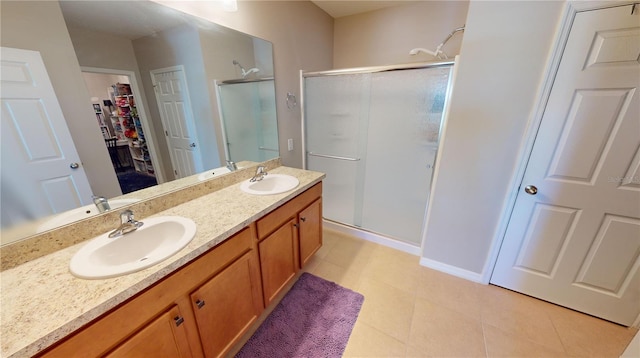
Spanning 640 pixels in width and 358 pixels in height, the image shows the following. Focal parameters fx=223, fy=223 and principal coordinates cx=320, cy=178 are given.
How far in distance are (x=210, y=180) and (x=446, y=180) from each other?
1.73m

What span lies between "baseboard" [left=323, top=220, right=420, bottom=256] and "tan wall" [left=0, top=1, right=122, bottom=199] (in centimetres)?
196

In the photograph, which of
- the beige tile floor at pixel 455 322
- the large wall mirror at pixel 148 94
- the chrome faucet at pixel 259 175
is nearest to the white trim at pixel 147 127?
the large wall mirror at pixel 148 94

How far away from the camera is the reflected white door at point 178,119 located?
126 cm

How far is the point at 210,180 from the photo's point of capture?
58.9 inches

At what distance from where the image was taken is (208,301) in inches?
40.0

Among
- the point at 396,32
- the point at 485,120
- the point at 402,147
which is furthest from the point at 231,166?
the point at 396,32

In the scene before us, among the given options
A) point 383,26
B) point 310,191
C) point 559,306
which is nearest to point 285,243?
point 310,191

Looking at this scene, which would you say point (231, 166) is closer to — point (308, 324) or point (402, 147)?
point (308, 324)

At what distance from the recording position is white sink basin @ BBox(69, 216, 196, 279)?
2.58 ft

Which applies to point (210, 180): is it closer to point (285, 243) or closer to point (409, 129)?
point (285, 243)

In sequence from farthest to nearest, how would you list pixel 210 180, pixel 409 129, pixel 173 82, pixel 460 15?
pixel 460 15 < pixel 409 129 < pixel 210 180 < pixel 173 82

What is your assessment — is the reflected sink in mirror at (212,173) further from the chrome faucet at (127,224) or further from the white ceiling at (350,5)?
the white ceiling at (350,5)

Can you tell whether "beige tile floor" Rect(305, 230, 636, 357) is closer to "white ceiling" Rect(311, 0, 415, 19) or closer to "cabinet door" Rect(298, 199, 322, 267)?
"cabinet door" Rect(298, 199, 322, 267)

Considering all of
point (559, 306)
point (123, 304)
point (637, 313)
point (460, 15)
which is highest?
point (460, 15)
